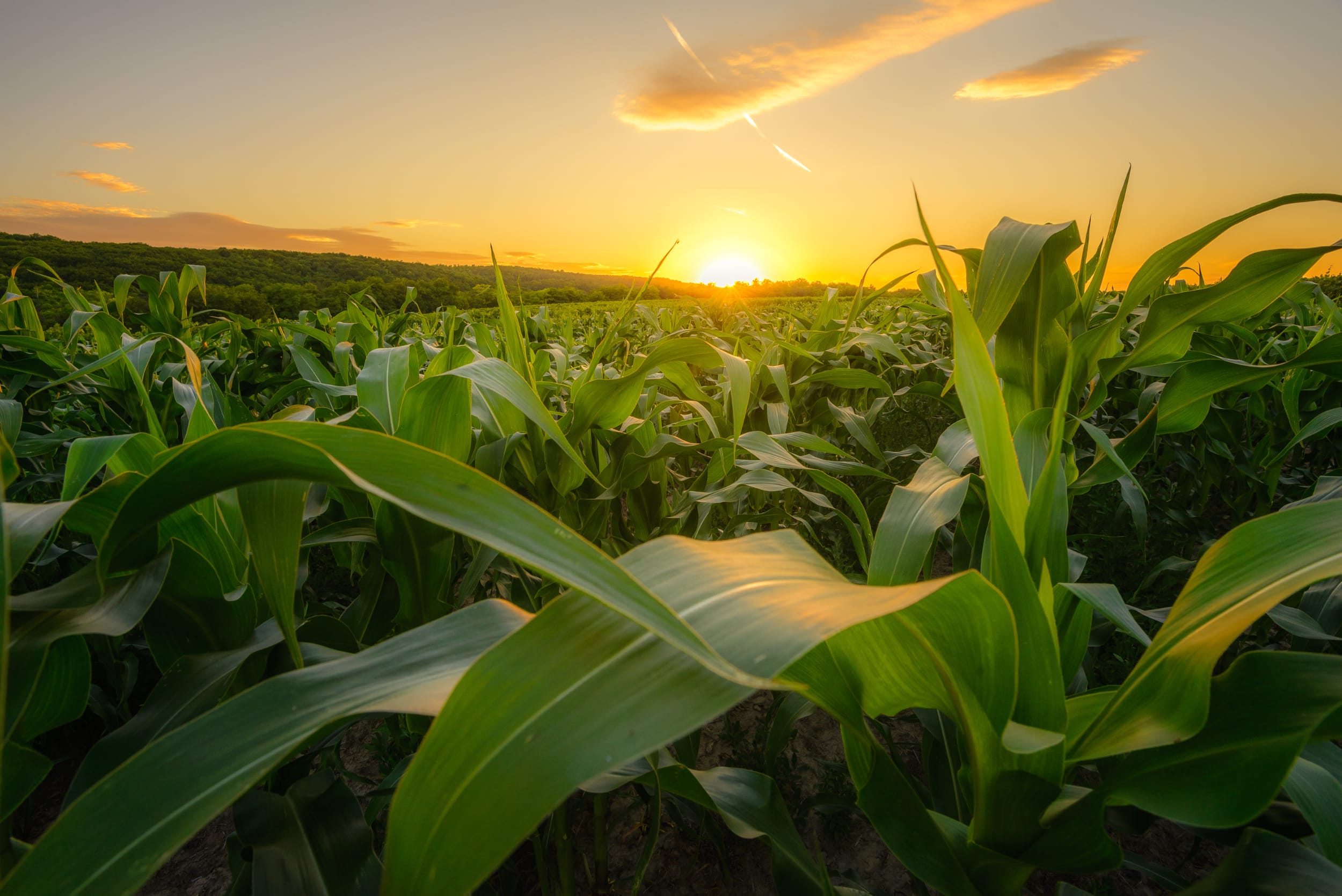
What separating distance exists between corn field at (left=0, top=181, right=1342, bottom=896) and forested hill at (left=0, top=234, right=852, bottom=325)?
10.5ft

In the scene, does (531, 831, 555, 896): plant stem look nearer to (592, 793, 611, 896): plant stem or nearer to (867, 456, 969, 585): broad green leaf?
(592, 793, 611, 896): plant stem

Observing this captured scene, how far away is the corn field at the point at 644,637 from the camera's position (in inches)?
12.4

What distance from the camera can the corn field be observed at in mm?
315

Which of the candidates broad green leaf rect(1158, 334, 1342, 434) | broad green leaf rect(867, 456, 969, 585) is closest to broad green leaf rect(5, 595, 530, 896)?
broad green leaf rect(867, 456, 969, 585)

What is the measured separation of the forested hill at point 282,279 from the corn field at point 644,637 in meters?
3.19

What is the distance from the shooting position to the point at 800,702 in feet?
3.23

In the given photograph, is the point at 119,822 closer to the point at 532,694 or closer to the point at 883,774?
the point at 532,694

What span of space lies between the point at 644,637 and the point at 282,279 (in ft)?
51.0

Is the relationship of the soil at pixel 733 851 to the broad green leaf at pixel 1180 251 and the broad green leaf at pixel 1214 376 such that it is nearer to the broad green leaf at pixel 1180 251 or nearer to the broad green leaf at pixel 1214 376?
the broad green leaf at pixel 1214 376

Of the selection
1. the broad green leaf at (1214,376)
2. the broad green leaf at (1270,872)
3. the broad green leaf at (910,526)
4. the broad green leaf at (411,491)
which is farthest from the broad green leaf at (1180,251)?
the broad green leaf at (411,491)

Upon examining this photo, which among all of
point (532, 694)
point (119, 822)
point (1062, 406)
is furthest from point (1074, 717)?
point (119, 822)

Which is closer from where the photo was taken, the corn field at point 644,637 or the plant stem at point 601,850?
the corn field at point 644,637

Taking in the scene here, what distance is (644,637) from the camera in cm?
35

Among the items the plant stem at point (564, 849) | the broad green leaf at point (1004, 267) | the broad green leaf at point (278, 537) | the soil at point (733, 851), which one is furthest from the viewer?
the soil at point (733, 851)
